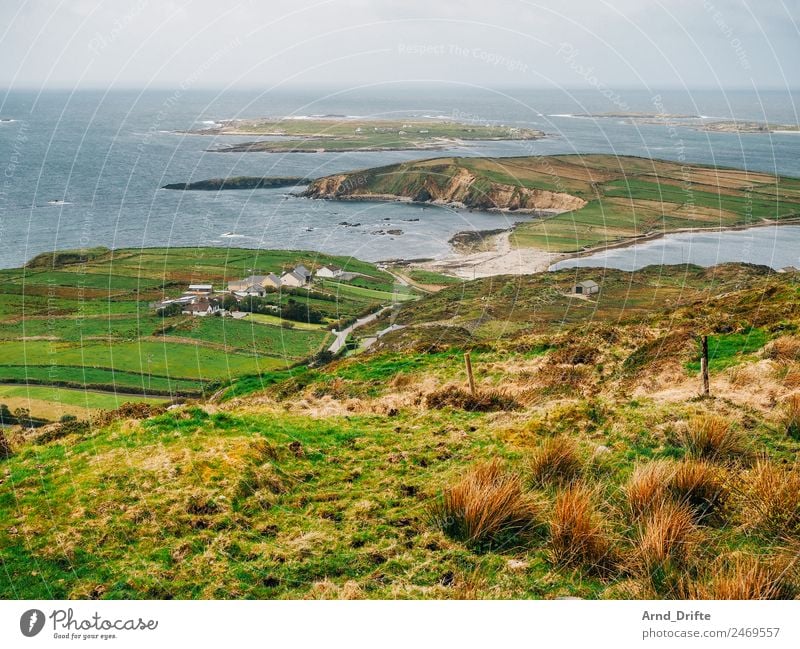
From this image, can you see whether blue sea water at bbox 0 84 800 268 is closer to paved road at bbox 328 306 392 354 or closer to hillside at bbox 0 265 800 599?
hillside at bbox 0 265 800 599

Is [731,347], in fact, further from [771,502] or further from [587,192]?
[587,192]

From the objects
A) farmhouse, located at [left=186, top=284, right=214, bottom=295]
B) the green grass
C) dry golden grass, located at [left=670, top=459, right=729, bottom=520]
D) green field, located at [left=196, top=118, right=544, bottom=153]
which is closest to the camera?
dry golden grass, located at [left=670, top=459, right=729, bottom=520]

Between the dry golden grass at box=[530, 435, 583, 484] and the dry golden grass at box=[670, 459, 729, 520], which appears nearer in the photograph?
the dry golden grass at box=[670, 459, 729, 520]

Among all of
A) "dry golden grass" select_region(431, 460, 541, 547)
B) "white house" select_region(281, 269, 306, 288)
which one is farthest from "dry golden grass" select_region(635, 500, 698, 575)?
"white house" select_region(281, 269, 306, 288)

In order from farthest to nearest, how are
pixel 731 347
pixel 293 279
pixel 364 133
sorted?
pixel 364 133 → pixel 293 279 → pixel 731 347

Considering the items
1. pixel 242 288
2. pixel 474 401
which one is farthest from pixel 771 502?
pixel 242 288

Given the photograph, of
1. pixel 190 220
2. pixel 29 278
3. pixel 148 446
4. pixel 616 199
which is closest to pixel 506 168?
pixel 616 199

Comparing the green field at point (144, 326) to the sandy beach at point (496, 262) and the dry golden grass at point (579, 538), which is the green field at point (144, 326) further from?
the dry golden grass at point (579, 538)
